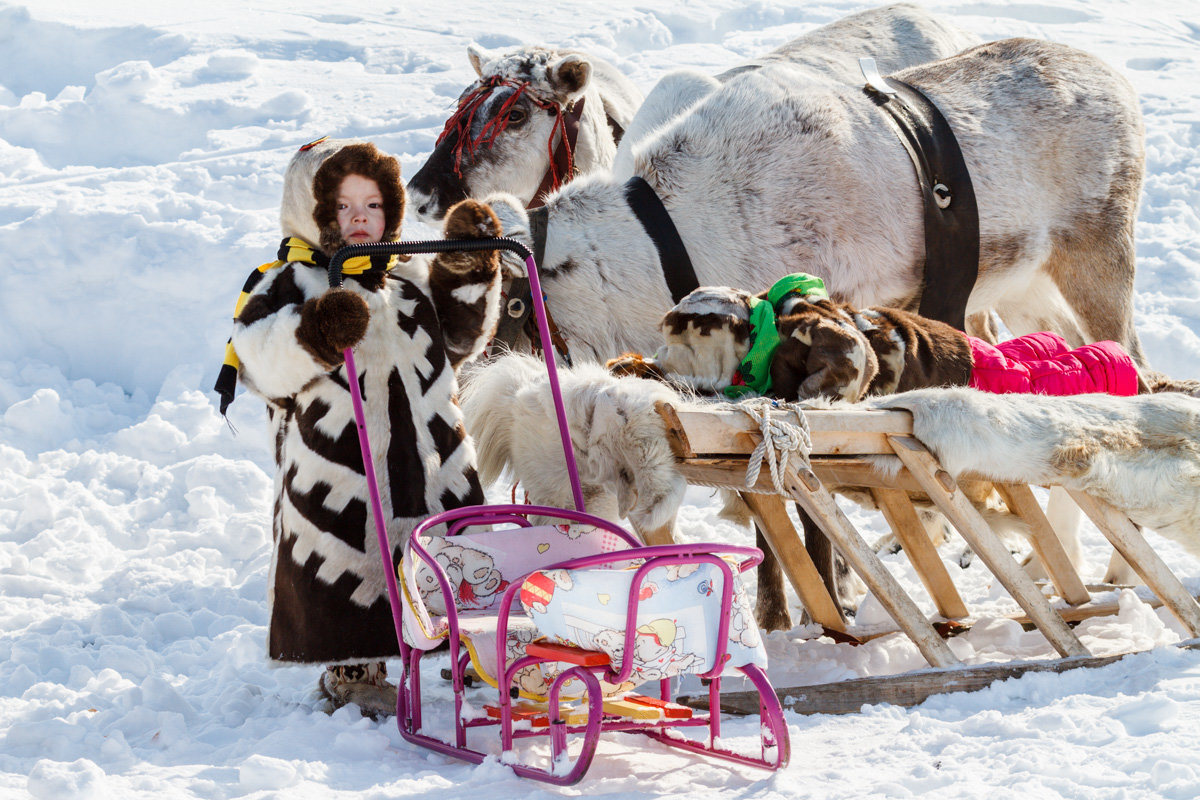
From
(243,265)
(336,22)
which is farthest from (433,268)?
(336,22)

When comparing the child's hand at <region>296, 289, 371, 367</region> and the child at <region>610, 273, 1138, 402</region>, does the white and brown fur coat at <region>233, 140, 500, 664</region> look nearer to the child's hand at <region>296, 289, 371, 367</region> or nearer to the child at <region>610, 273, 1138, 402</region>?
the child's hand at <region>296, 289, 371, 367</region>

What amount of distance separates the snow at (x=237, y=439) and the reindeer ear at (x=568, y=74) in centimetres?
201

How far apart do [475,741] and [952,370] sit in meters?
1.74

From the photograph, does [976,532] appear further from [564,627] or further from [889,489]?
[564,627]

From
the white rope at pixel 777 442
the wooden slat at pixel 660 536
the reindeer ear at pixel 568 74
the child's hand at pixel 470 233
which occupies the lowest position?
the wooden slat at pixel 660 536

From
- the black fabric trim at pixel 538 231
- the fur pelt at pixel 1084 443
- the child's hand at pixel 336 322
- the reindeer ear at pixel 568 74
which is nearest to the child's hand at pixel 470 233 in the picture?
the child's hand at pixel 336 322

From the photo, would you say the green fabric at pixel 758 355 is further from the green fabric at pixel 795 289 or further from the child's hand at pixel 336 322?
the child's hand at pixel 336 322

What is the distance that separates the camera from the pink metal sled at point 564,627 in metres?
2.23

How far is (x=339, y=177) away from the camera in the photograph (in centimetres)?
296

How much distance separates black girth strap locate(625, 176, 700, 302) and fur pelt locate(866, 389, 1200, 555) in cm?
112

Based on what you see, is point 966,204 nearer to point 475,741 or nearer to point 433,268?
point 433,268

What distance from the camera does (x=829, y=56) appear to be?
5590mm

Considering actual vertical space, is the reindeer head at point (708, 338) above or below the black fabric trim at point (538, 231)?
below

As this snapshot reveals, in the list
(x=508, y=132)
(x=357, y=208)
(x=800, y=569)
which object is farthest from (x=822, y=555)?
(x=508, y=132)
